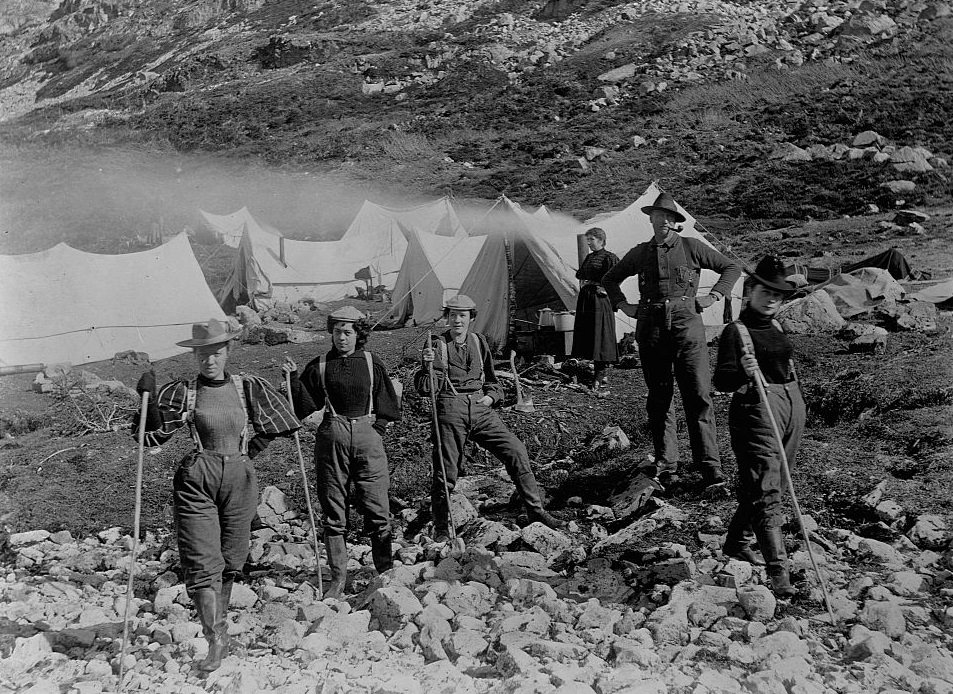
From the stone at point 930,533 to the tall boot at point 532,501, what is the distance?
211 centimetres

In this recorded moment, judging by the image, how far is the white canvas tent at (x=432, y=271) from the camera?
491 inches

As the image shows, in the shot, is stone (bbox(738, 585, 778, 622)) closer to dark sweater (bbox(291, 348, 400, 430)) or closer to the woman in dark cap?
the woman in dark cap

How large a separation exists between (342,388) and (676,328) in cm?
237

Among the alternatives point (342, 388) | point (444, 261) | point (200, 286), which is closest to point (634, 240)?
point (444, 261)

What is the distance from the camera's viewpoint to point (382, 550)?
4.64 meters

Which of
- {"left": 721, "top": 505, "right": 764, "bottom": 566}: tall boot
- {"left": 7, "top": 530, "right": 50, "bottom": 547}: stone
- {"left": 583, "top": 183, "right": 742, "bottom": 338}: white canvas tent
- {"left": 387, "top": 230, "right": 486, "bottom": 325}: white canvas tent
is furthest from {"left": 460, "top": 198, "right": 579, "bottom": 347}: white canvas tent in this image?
{"left": 721, "top": 505, "right": 764, "bottom": 566}: tall boot

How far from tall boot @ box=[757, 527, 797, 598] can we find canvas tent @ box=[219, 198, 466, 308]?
11.9 meters

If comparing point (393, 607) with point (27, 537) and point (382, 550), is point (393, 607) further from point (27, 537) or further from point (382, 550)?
point (27, 537)

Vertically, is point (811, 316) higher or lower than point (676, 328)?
lower

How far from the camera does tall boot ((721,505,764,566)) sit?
4323mm

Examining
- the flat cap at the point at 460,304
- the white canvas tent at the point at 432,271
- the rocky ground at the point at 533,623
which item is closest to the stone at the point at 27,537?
the rocky ground at the point at 533,623

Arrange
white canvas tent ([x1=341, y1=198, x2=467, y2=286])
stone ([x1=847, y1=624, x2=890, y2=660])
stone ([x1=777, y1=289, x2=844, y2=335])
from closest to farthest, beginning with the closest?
1. stone ([x1=847, y1=624, x2=890, y2=660])
2. stone ([x1=777, y1=289, x2=844, y2=335])
3. white canvas tent ([x1=341, y1=198, x2=467, y2=286])

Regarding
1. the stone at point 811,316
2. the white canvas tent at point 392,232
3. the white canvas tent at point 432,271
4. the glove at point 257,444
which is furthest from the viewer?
the white canvas tent at point 392,232

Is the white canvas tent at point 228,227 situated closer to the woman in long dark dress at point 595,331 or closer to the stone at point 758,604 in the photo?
the woman in long dark dress at point 595,331
